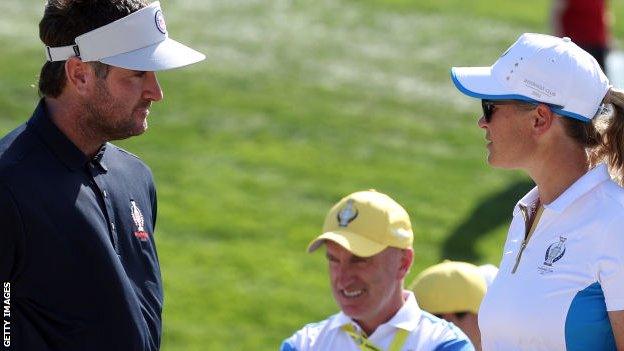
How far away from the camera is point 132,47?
3.88 m

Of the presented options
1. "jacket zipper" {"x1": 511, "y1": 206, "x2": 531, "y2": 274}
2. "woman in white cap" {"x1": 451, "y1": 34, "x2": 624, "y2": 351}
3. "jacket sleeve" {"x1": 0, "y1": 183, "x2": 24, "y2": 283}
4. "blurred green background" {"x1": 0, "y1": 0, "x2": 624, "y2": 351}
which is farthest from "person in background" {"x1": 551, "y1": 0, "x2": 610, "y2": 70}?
"jacket sleeve" {"x1": 0, "y1": 183, "x2": 24, "y2": 283}

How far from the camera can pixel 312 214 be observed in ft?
33.7

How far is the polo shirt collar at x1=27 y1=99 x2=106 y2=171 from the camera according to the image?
3.73 m

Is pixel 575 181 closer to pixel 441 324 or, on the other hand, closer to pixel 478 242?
pixel 441 324

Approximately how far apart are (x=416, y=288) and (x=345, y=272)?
0.61 meters

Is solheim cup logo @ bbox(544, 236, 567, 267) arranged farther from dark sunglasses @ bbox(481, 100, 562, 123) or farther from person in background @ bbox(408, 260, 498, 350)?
person in background @ bbox(408, 260, 498, 350)

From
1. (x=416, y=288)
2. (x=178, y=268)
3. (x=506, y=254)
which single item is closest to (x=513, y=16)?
(x=178, y=268)

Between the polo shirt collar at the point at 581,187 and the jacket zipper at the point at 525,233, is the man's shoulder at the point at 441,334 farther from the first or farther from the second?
the polo shirt collar at the point at 581,187

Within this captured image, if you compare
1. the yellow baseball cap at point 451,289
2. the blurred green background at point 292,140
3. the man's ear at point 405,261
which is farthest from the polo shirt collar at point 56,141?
the blurred green background at point 292,140

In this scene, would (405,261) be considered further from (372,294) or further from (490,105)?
(490,105)

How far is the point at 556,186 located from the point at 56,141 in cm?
142

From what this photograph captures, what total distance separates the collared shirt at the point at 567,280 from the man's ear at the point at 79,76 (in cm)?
131

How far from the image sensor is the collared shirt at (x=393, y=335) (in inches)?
184

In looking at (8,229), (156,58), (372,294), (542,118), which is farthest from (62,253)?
(372,294)
